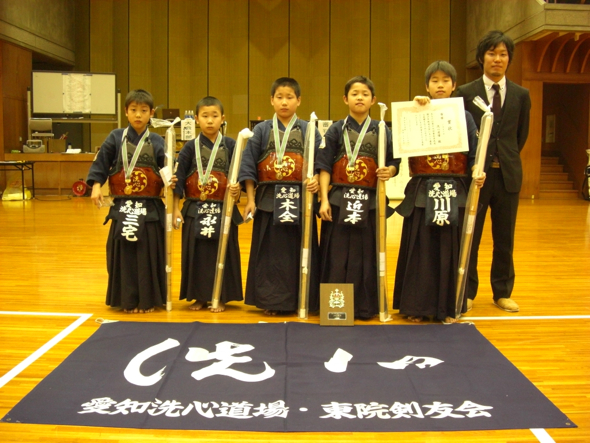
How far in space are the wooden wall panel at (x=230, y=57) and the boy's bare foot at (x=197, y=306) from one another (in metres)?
11.9

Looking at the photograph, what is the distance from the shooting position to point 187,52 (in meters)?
15.4

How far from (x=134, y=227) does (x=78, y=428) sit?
5.47 ft

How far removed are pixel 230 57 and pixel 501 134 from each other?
41.7 feet

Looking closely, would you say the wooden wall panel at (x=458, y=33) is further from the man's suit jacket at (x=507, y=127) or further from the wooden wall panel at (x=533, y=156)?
the man's suit jacket at (x=507, y=127)

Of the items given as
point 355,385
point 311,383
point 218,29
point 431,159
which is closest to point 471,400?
point 355,385

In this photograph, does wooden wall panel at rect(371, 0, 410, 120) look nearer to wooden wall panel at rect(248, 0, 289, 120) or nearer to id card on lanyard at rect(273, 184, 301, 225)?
wooden wall panel at rect(248, 0, 289, 120)

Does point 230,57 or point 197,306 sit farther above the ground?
point 230,57

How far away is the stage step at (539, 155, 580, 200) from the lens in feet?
44.4

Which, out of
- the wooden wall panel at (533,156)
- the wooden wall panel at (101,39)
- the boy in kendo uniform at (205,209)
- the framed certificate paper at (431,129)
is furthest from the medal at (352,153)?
the wooden wall panel at (101,39)

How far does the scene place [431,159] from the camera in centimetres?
341

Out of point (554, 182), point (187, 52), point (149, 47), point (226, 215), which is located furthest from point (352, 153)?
point (149, 47)

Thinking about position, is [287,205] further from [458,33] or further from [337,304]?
[458,33]

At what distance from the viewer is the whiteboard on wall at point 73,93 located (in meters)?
13.3

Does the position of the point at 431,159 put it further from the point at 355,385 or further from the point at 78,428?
the point at 78,428
